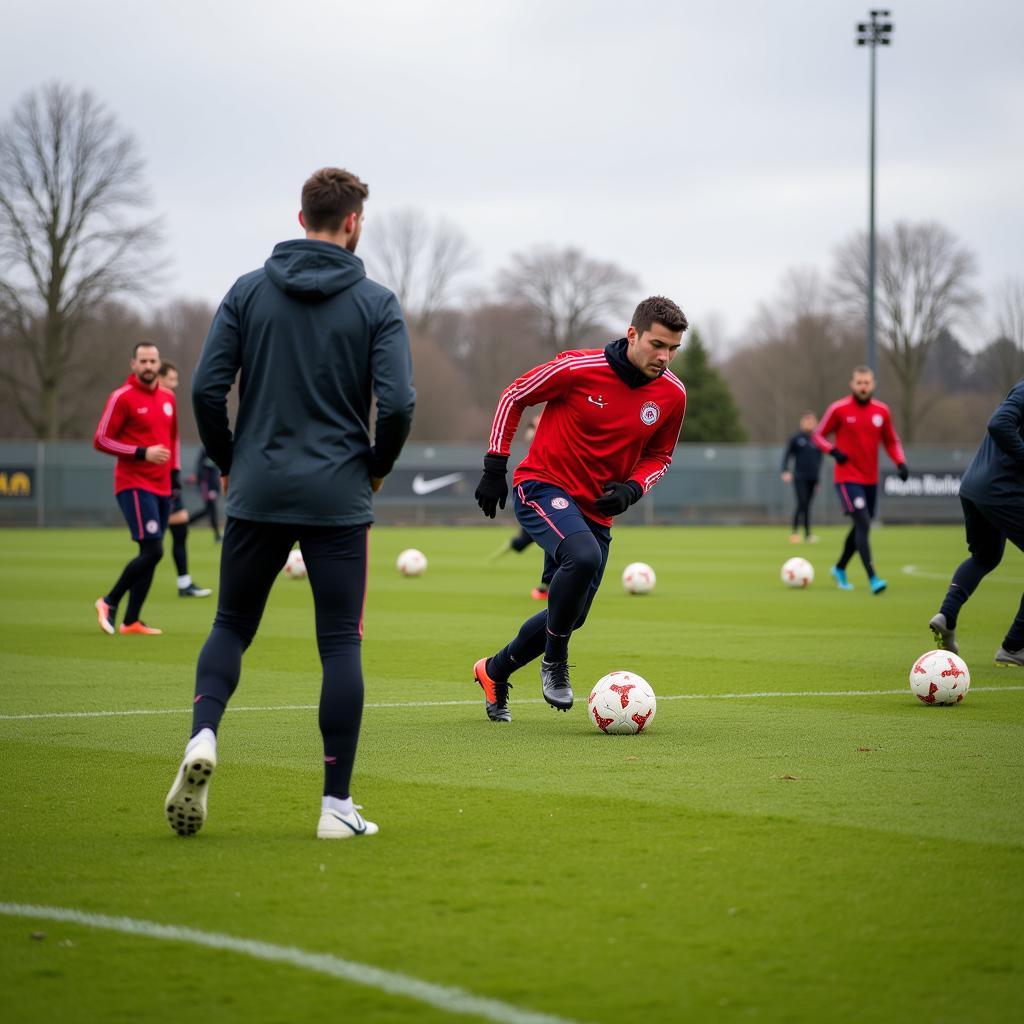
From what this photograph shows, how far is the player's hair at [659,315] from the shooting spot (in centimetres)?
764

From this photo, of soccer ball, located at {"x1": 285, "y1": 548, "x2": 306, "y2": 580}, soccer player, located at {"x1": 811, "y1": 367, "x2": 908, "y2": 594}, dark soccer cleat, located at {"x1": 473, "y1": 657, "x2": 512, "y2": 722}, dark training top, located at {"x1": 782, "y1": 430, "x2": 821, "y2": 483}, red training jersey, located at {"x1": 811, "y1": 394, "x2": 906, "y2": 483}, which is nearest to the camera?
dark soccer cleat, located at {"x1": 473, "y1": 657, "x2": 512, "y2": 722}

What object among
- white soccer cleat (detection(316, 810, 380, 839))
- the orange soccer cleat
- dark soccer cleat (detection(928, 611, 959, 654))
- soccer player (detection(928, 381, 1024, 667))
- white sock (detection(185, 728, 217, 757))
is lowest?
the orange soccer cleat

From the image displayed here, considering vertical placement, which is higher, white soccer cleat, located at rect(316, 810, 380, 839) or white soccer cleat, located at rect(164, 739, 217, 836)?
white soccer cleat, located at rect(164, 739, 217, 836)

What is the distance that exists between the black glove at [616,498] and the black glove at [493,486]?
0.62 meters

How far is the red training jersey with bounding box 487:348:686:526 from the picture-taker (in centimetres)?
807

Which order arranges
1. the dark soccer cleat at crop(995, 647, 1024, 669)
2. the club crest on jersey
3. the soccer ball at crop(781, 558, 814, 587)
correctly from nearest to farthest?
the club crest on jersey
the dark soccer cleat at crop(995, 647, 1024, 669)
the soccer ball at crop(781, 558, 814, 587)

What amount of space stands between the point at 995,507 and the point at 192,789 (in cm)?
666

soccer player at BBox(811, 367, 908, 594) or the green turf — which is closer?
the green turf

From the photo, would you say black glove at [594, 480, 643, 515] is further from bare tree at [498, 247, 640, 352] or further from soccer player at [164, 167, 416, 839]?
bare tree at [498, 247, 640, 352]

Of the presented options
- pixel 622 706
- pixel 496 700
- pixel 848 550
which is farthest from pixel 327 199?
pixel 848 550

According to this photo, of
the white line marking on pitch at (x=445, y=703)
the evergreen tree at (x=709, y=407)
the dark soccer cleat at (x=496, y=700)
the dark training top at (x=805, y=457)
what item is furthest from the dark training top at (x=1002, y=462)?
the evergreen tree at (x=709, y=407)

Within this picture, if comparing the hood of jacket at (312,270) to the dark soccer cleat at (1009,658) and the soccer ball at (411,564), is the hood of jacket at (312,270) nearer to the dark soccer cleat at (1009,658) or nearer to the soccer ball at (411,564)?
the dark soccer cleat at (1009,658)

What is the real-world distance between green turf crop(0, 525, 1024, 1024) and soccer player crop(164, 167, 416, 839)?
49 centimetres

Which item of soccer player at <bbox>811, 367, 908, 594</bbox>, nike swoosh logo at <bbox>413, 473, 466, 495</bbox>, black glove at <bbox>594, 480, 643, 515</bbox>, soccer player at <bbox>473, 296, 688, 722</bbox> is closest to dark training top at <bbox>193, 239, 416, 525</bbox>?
soccer player at <bbox>473, 296, 688, 722</bbox>
